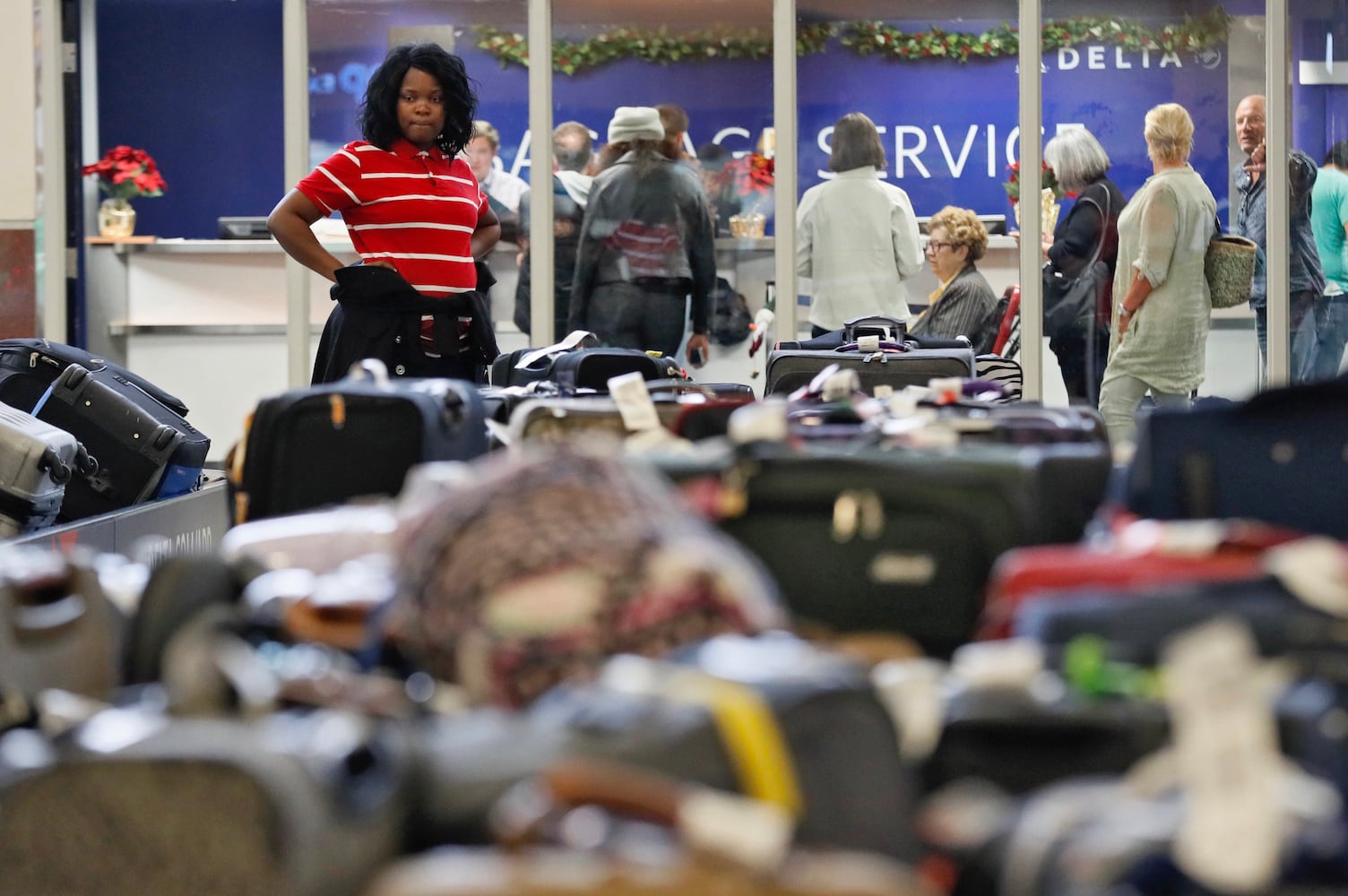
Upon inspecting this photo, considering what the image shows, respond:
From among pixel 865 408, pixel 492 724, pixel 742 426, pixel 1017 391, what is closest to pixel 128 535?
pixel 1017 391

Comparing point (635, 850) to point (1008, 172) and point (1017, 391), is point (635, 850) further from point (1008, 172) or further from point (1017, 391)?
point (1008, 172)

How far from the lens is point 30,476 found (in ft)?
12.3

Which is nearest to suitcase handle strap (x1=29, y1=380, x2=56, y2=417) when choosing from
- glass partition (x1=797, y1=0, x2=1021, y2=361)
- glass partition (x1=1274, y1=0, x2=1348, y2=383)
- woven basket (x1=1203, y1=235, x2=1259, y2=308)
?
glass partition (x1=797, y1=0, x2=1021, y2=361)

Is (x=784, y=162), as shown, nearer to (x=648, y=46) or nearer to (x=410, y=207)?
(x=648, y=46)

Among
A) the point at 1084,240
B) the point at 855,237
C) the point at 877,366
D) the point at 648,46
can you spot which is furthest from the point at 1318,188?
the point at 877,366

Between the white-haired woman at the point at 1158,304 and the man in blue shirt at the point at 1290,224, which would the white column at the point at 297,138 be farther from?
the man in blue shirt at the point at 1290,224

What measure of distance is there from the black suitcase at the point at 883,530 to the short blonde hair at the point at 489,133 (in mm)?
7182

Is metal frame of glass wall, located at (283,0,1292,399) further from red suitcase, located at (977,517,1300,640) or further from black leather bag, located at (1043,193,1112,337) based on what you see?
red suitcase, located at (977,517,1300,640)

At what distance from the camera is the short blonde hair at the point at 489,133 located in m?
8.44

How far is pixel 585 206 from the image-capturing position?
831cm

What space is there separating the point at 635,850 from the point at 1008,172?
7.85m

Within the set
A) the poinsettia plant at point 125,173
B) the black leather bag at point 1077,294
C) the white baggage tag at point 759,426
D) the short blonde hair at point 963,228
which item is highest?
the poinsettia plant at point 125,173

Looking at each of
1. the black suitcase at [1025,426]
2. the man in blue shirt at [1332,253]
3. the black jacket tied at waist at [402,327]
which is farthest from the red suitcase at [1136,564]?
the man in blue shirt at [1332,253]

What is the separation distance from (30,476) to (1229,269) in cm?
614
